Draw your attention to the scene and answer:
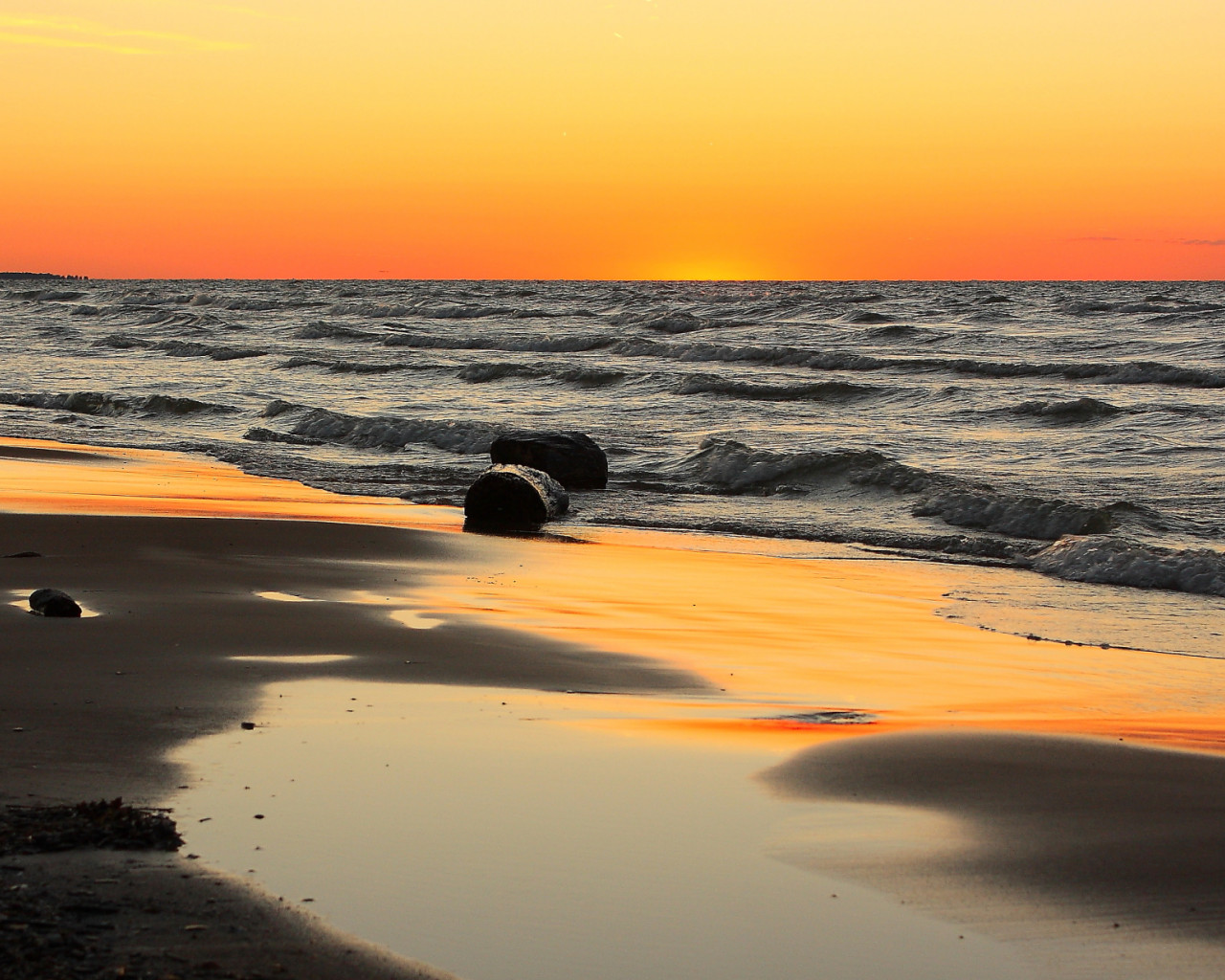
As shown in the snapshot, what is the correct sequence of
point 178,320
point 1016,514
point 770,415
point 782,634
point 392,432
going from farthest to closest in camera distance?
point 178,320, point 770,415, point 392,432, point 1016,514, point 782,634

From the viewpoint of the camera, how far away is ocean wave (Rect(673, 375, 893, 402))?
23.2m

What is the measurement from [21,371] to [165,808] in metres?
27.0

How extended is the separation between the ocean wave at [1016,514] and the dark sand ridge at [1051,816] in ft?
22.1

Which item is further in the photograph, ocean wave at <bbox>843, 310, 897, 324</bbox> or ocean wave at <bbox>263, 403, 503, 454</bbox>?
ocean wave at <bbox>843, 310, 897, 324</bbox>

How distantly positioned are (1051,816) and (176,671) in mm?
3297

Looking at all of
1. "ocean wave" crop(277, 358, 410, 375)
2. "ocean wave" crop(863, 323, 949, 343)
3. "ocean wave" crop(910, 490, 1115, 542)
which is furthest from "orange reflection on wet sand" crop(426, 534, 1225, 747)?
"ocean wave" crop(863, 323, 949, 343)

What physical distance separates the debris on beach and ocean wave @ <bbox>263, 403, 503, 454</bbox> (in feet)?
44.1

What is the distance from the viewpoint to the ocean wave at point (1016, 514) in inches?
436

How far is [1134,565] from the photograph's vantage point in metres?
9.26

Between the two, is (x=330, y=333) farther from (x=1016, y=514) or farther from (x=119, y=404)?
(x=1016, y=514)

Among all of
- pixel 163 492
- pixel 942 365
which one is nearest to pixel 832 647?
pixel 163 492

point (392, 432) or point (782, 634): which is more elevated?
point (392, 432)

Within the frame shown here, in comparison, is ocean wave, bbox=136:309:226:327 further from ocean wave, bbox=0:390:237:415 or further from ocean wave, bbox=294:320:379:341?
ocean wave, bbox=0:390:237:415

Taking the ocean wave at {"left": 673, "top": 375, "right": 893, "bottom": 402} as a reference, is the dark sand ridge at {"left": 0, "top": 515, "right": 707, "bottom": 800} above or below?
below
